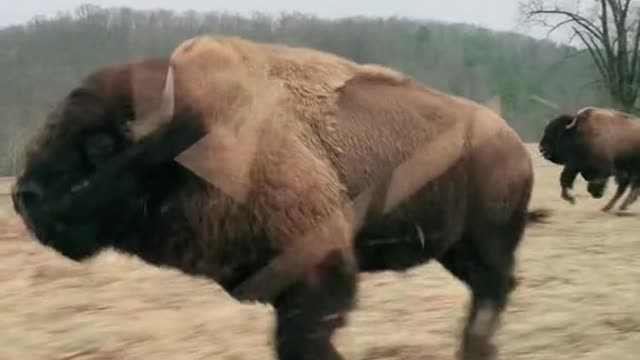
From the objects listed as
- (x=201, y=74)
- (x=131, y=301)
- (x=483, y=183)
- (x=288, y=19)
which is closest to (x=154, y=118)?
(x=201, y=74)

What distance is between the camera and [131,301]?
7477 mm

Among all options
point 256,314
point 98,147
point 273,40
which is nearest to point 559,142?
Result: point 256,314

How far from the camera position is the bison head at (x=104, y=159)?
4039mm

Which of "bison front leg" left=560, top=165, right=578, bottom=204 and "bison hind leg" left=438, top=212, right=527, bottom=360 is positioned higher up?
"bison hind leg" left=438, top=212, right=527, bottom=360

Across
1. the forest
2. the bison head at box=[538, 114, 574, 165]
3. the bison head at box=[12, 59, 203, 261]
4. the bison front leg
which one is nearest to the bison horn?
the bison head at box=[12, 59, 203, 261]

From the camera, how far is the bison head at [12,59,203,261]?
404cm

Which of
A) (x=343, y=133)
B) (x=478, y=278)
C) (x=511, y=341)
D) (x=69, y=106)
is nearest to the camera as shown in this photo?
(x=69, y=106)

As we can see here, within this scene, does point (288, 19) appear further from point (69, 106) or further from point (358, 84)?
point (69, 106)

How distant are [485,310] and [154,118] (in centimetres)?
221

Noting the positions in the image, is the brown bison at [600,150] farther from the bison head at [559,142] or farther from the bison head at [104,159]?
the bison head at [104,159]

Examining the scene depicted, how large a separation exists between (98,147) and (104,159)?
5 cm

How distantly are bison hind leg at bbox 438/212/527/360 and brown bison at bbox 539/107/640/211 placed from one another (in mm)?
11727

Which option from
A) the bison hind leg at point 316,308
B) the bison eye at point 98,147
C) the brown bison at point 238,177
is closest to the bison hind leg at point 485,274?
the brown bison at point 238,177

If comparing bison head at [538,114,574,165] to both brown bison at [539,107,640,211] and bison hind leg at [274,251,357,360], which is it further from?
bison hind leg at [274,251,357,360]
